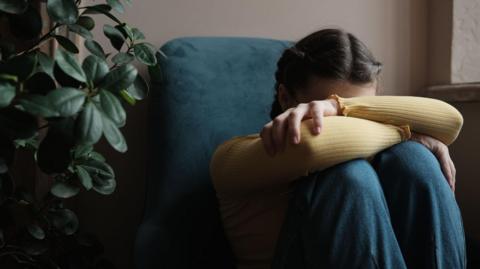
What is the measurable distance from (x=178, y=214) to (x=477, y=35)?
107cm

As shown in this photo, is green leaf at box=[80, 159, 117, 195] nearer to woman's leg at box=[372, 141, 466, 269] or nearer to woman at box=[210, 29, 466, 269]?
woman at box=[210, 29, 466, 269]

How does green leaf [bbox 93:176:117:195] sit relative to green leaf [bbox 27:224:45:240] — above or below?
above

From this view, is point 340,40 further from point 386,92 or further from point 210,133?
point 386,92

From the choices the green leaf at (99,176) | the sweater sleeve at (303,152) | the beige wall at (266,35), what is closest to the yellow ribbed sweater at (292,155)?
the sweater sleeve at (303,152)

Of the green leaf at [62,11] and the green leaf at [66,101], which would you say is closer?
the green leaf at [66,101]

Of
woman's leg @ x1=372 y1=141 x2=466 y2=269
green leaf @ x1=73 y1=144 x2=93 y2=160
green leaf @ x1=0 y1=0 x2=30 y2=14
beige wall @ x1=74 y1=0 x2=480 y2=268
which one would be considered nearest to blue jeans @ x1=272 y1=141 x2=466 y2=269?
woman's leg @ x1=372 y1=141 x2=466 y2=269

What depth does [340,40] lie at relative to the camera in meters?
0.93

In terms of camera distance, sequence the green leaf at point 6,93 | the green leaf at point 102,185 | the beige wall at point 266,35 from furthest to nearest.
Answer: the beige wall at point 266,35 → the green leaf at point 102,185 → the green leaf at point 6,93

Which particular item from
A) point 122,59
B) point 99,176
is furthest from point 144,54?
point 99,176

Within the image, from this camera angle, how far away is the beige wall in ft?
4.21

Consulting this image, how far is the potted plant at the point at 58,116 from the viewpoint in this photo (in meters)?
0.61

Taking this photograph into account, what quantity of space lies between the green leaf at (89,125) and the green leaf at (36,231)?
16.1 inches

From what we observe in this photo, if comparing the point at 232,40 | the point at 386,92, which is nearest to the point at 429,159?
the point at 232,40

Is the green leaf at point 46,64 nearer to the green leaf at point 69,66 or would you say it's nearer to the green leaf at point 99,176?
→ the green leaf at point 69,66
